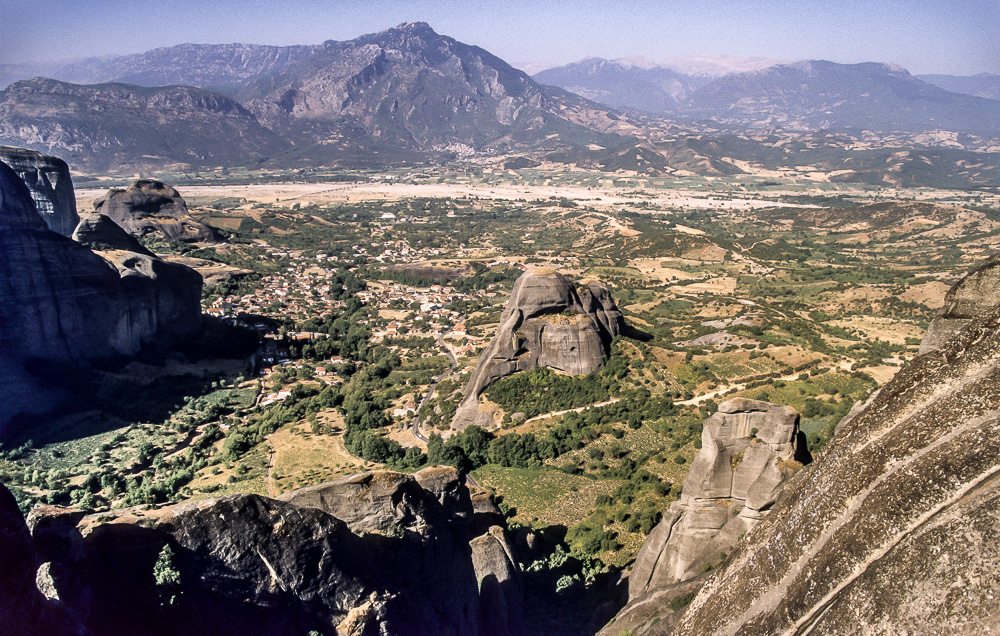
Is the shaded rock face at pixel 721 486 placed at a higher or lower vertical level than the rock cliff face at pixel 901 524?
lower

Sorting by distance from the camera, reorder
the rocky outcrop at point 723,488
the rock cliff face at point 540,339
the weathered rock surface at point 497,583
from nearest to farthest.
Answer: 1. the rocky outcrop at point 723,488
2. the weathered rock surface at point 497,583
3. the rock cliff face at point 540,339

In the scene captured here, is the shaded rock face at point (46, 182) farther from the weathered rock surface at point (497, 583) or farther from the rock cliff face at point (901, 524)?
the rock cliff face at point (901, 524)

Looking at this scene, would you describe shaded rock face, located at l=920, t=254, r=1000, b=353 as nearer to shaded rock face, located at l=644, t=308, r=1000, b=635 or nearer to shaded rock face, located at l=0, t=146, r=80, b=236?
shaded rock face, located at l=644, t=308, r=1000, b=635

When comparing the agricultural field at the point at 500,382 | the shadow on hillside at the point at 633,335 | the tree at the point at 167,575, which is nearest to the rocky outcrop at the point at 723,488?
the agricultural field at the point at 500,382

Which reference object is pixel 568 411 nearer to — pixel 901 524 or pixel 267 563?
pixel 267 563

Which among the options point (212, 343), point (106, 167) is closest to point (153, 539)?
point (212, 343)

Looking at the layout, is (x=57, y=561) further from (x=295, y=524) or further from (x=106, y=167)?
(x=106, y=167)
